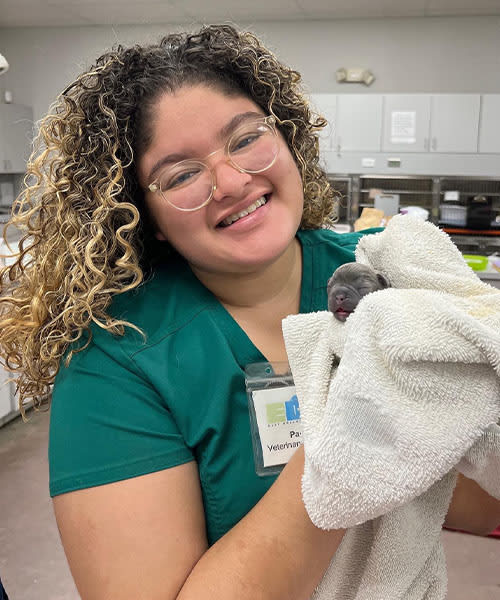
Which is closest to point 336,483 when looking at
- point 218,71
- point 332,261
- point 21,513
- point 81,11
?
point 332,261

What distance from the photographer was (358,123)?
216 inches

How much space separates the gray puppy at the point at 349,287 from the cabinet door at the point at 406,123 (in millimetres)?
5164

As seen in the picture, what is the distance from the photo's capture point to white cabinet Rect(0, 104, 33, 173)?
6641 millimetres

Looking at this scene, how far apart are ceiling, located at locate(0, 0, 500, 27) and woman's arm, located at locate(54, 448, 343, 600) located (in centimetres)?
611

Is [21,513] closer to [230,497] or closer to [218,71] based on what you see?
[230,497]

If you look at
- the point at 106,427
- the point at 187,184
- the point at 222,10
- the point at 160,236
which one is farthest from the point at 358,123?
the point at 106,427

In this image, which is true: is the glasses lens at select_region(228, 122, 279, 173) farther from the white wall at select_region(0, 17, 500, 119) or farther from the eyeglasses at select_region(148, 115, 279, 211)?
the white wall at select_region(0, 17, 500, 119)

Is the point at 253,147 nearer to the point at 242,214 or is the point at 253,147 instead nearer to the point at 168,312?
the point at 242,214

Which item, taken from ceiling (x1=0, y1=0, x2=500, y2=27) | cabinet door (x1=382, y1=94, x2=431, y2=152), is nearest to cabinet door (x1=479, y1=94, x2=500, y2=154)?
→ cabinet door (x1=382, y1=94, x2=431, y2=152)

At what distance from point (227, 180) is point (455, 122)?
5.13 m

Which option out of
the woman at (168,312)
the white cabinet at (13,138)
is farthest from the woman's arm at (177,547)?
the white cabinet at (13,138)

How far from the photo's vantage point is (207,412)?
91 cm

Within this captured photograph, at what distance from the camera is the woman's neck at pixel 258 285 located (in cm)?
104

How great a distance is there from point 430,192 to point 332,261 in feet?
15.5
